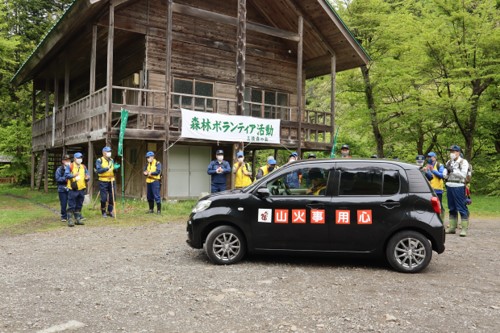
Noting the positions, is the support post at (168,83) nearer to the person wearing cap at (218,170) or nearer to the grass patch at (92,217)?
the grass patch at (92,217)

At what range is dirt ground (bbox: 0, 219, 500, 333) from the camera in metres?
4.15

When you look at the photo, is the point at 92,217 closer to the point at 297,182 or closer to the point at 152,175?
the point at 152,175

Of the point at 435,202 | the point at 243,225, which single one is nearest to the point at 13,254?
the point at 243,225

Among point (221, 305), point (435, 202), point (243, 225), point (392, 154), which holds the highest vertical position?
point (392, 154)

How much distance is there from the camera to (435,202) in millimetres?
6137

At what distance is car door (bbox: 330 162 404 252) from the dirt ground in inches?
18.3

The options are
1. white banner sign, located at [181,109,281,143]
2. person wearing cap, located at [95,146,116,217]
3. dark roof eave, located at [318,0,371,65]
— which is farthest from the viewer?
dark roof eave, located at [318,0,371,65]

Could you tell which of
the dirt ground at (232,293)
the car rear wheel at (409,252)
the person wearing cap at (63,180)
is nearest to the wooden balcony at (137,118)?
the person wearing cap at (63,180)

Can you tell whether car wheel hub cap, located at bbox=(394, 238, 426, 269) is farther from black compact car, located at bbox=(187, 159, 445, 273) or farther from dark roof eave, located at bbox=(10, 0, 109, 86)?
dark roof eave, located at bbox=(10, 0, 109, 86)

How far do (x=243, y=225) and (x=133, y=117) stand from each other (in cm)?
1088

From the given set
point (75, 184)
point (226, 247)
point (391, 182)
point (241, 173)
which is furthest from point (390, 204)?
point (75, 184)

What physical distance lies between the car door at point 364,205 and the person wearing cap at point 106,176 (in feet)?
22.8

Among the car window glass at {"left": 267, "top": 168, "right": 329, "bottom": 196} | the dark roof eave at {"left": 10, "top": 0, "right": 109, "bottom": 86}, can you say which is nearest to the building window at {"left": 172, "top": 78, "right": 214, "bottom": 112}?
the dark roof eave at {"left": 10, "top": 0, "right": 109, "bottom": 86}

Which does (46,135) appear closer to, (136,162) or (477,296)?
(136,162)
